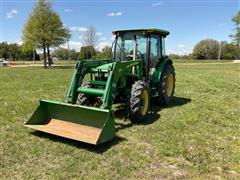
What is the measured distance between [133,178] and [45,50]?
3312 centimetres

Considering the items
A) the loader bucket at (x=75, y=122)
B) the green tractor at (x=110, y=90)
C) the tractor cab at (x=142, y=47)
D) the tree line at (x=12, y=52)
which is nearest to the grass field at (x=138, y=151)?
the loader bucket at (x=75, y=122)

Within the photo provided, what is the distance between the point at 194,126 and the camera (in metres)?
6.20

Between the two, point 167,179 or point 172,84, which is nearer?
point 167,179

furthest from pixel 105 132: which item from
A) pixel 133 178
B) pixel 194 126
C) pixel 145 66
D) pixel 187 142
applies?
pixel 145 66

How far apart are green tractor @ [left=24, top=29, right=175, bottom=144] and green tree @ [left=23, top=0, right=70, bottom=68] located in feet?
89.9

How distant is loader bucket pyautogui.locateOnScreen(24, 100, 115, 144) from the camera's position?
4871mm

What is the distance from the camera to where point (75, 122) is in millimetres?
5453

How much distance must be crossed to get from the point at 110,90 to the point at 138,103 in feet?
2.49

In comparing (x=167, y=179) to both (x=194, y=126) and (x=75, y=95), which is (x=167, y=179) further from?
(x=75, y=95)

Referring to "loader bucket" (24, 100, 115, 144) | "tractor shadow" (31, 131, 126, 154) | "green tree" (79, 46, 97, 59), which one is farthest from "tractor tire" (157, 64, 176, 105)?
"green tree" (79, 46, 97, 59)

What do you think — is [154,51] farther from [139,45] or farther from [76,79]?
[76,79]

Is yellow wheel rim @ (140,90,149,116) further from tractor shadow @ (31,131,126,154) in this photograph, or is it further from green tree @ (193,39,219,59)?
green tree @ (193,39,219,59)

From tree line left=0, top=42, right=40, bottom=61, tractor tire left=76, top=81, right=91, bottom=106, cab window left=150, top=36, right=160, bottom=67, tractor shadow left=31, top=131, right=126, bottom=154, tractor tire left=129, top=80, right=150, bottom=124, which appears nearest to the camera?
tractor shadow left=31, top=131, right=126, bottom=154

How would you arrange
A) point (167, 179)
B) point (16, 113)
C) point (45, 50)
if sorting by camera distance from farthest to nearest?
point (45, 50), point (16, 113), point (167, 179)
